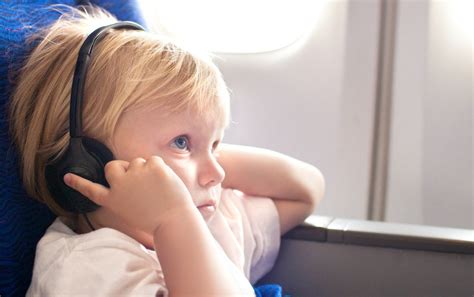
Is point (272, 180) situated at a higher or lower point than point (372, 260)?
higher

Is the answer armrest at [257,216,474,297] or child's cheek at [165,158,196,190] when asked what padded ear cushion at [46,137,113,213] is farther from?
armrest at [257,216,474,297]

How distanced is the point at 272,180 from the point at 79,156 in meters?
0.39

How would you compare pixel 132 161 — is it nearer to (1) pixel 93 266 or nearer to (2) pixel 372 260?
(1) pixel 93 266

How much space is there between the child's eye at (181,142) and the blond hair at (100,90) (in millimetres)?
38

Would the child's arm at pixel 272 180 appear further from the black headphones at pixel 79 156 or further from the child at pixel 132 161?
the black headphones at pixel 79 156

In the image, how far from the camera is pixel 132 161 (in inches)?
29.9

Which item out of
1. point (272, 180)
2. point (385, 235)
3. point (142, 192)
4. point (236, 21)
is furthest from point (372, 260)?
point (236, 21)

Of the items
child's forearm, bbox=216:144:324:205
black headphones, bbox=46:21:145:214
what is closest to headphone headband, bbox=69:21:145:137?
black headphones, bbox=46:21:145:214

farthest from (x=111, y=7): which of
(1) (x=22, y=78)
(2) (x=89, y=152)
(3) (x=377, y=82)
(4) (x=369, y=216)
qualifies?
(4) (x=369, y=216)

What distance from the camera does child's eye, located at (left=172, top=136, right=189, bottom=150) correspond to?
2.63ft

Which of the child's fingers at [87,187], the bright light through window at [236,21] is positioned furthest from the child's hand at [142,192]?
the bright light through window at [236,21]

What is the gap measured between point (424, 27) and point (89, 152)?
0.99 metres

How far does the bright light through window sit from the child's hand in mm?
839

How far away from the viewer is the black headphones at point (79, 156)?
0.75 metres
